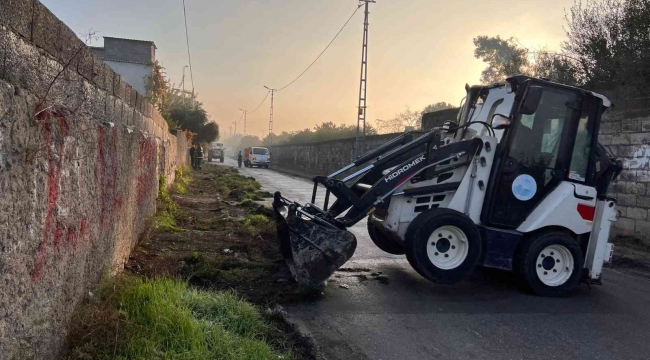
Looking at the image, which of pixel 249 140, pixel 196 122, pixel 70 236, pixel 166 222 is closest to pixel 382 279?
pixel 70 236

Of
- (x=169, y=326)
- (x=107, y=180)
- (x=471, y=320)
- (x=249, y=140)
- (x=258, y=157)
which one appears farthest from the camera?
(x=249, y=140)

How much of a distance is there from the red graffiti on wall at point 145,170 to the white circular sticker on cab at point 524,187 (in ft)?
16.6

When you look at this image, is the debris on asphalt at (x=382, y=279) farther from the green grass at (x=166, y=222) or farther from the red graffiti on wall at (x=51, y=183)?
the red graffiti on wall at (x=51, y=183)

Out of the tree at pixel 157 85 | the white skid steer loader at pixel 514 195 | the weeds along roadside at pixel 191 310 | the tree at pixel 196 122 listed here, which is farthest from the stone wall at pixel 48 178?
the tree at pixel 196 122

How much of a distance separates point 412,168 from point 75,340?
14.1ft

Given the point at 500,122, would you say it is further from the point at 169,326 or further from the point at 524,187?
the point at 169,326

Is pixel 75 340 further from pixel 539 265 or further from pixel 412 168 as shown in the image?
pixel 539 265

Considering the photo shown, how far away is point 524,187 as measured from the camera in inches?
270

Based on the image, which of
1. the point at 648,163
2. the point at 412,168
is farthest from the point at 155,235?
the point at 648,163

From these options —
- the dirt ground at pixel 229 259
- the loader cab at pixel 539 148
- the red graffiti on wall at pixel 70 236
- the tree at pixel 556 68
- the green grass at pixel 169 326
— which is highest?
the tree at pixel 556 68

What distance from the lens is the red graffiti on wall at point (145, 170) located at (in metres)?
7.55

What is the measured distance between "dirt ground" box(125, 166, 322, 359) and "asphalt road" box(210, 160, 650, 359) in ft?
0.91

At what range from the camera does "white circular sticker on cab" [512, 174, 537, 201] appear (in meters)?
6.82

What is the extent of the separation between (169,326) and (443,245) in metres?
3.59
